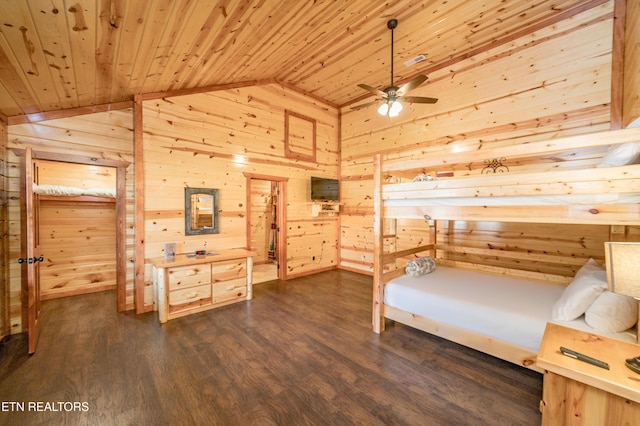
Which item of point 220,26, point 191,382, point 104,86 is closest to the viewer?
point 191,382

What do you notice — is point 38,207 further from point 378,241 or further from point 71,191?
point 378,241

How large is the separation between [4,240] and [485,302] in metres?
5.19

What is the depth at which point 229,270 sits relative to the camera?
3.79 metres

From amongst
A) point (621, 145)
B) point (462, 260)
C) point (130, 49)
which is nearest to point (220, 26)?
point (130, 49)

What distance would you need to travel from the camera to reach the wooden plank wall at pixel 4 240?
105 inches

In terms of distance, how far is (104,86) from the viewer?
2.81 m

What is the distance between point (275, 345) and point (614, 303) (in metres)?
2.82

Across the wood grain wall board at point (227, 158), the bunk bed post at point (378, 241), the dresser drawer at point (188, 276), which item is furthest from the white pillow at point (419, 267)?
the dresser drawer at point (188, 276)

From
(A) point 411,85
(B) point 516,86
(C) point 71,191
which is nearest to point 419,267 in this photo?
(A) point 411,85

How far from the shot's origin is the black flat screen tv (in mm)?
5375

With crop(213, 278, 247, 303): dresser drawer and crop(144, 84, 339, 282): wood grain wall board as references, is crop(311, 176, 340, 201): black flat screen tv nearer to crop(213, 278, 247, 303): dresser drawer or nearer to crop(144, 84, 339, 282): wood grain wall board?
crop(144, 84, 339, 282): wood grain wall board

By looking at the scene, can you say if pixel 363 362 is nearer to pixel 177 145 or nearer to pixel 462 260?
pixel 462 260

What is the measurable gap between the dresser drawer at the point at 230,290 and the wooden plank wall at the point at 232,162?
736mm

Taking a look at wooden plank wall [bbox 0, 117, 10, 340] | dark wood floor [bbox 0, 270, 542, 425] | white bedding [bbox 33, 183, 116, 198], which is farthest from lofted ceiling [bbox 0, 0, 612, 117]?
dark wood floor [bbox 0, 270, 542, 425]
